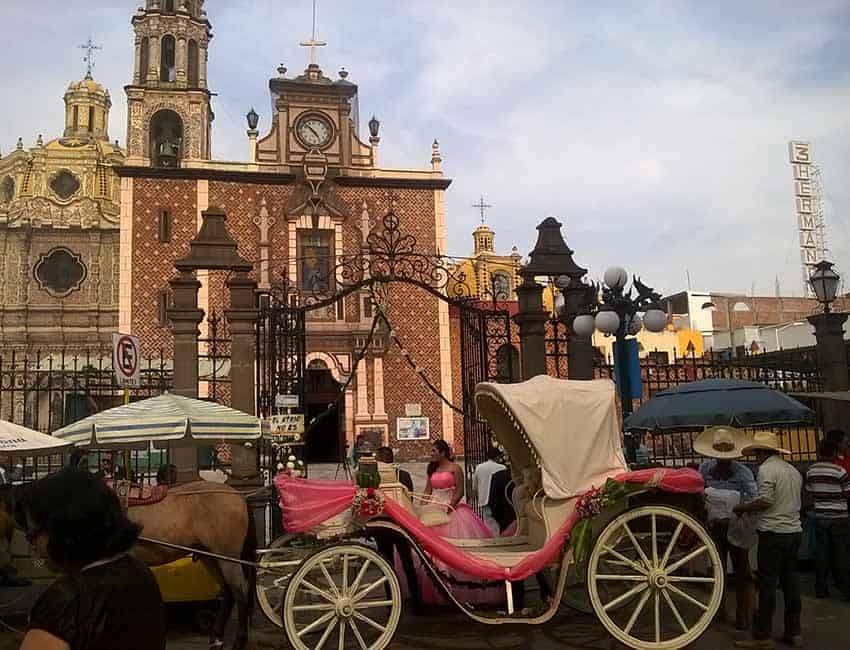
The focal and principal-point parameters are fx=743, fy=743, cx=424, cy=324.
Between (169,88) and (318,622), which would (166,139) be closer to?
(169,88)

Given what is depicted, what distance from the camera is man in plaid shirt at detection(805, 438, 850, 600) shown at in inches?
309

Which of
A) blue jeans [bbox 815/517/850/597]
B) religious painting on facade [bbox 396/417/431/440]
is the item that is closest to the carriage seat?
blue jeans [bbox 815/517/850/597]

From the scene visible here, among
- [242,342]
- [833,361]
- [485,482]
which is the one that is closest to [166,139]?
[242,342]

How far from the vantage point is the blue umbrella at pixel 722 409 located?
846 centimetres

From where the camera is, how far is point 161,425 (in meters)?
7.55

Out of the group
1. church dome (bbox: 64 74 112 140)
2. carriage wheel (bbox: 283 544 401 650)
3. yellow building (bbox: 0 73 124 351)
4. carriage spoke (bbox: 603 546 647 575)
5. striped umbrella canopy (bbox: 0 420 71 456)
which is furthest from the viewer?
church dome (bbox: 64 74 112 140)

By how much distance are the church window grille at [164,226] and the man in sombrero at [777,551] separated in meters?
24.4

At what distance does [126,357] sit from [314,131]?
2143 cm

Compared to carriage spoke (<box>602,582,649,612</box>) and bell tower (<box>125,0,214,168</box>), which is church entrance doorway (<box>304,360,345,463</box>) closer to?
bell tower (<box>125,0,214,168</box>)

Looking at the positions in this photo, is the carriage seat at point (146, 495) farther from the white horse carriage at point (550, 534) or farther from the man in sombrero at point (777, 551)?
the man in sombrero at point (777, 551)

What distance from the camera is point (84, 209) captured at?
140 ft

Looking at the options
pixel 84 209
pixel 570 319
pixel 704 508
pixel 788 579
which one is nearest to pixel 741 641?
pixel 788 579

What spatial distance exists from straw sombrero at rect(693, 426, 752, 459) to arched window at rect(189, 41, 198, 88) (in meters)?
32.7

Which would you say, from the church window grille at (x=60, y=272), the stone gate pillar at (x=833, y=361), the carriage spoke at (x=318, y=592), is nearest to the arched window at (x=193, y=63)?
the church window grille at (x=60, y=272)
